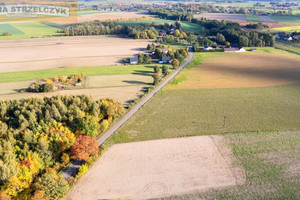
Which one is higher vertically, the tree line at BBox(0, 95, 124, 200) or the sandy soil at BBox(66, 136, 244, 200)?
the tree line at BBox(0, 95, 124, 200)

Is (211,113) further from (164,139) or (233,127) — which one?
(164,139)

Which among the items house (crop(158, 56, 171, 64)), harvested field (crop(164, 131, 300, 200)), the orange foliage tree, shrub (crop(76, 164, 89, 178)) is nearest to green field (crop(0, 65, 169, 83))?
house (crop(158, 56, 171, 64))

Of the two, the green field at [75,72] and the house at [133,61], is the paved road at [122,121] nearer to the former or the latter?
the green field at [75,72]

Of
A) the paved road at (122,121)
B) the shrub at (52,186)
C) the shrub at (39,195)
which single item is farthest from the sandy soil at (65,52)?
the shrub at (39,195)

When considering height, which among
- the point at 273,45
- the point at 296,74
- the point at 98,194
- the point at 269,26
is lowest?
the point at 98,194

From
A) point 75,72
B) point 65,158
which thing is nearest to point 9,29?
point 75,72

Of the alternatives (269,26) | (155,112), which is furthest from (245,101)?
(269,26)

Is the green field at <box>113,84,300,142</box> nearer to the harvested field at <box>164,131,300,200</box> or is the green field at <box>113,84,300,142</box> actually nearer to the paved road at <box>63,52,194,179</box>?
the paved road at <box>63,52,194,179</box>
